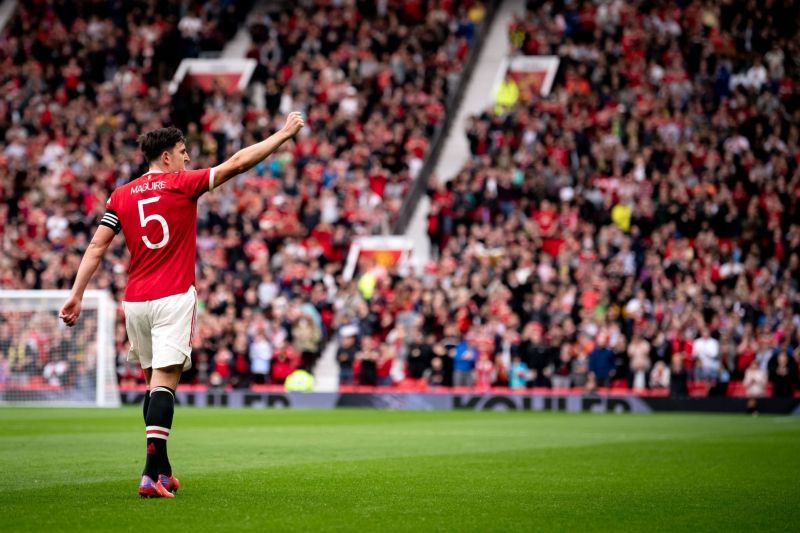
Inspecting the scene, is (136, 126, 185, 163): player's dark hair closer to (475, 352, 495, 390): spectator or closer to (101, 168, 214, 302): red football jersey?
(101, 168, 214, 302): red football jersey

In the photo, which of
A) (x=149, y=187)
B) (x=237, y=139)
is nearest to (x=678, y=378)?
(x=237, y=139)

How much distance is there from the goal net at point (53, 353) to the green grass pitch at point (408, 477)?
6.92m

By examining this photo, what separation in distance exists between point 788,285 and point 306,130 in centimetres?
1413

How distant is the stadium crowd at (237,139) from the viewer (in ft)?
98.3

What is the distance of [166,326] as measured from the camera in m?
9.09

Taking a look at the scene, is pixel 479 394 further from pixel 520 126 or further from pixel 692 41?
pixel 692 41

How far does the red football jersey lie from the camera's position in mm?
9164

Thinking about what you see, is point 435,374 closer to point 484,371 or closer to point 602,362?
point 484,371

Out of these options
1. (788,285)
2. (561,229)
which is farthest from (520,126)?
(788,285)

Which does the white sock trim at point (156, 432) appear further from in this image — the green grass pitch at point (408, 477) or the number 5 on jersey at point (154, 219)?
the number 5 on jersey at point (154, 219)

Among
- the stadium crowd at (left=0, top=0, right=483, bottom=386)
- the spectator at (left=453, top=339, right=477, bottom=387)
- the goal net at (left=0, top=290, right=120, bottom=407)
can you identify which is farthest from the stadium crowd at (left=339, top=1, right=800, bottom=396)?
the goal net at (left=0, top=290, right=120, bottom=407)

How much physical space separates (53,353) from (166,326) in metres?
19.7

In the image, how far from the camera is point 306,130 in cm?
3484

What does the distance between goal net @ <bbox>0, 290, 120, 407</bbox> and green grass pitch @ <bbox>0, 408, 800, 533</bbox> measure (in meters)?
6.92
